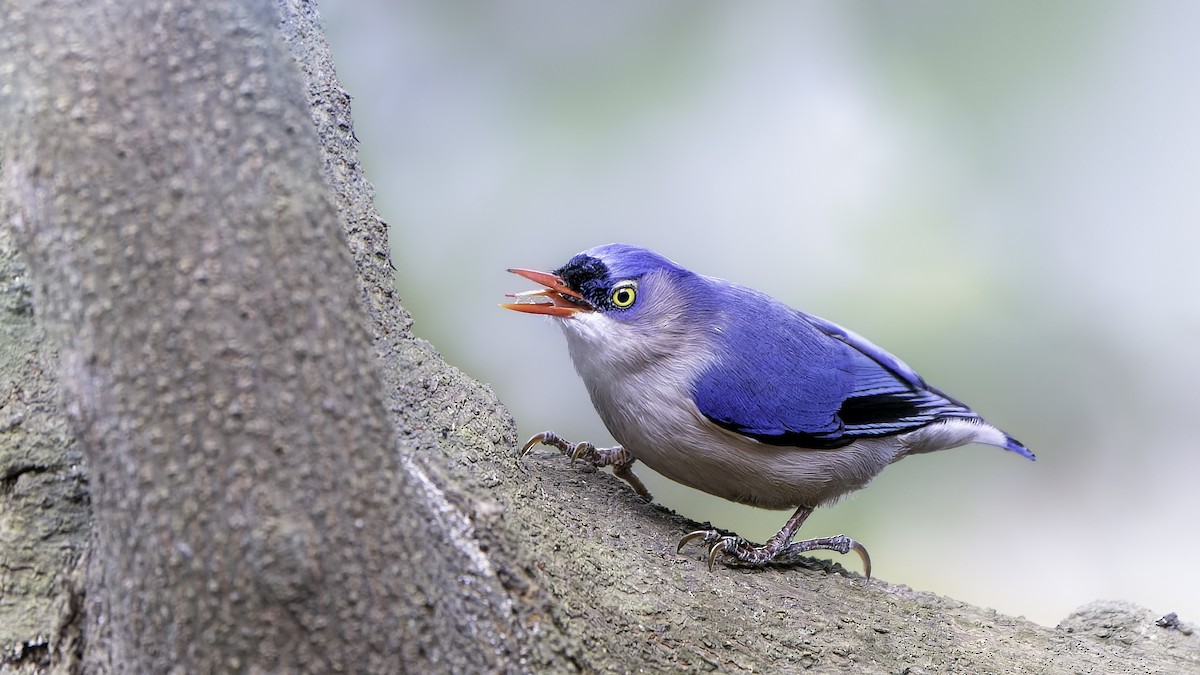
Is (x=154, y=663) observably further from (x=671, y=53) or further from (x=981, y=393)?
(x=981, y=393)

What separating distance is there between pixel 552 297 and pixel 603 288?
0.52ft

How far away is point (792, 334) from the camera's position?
10.4 feet

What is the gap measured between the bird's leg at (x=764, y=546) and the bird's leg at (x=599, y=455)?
334mm

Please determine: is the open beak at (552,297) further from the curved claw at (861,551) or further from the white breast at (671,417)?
the curved claw at (861,551)

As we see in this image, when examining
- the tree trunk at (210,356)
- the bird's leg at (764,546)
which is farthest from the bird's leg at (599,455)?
the tree trunk at (210,356)

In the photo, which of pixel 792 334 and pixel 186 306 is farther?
pixel 792 334

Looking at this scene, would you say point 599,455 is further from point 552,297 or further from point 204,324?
point 204,324

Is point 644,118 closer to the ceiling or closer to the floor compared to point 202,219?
closer to the ceiling

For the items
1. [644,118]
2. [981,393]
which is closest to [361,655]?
[644,118]

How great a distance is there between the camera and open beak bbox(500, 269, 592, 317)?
9.48 feet

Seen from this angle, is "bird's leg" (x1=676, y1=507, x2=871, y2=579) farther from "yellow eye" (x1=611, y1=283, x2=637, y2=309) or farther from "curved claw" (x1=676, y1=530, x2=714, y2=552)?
"yellow eye" (x1=611, y1=283, x2=637, y2=309)

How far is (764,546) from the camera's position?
2.80m

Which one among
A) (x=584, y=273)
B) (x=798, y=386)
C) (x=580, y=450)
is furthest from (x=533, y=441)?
Result: (x=798, y=386)

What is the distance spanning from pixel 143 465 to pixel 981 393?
449cm
